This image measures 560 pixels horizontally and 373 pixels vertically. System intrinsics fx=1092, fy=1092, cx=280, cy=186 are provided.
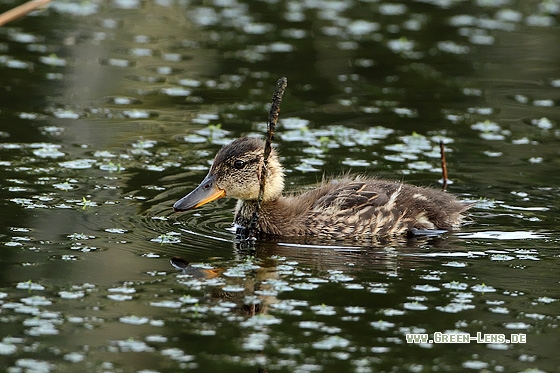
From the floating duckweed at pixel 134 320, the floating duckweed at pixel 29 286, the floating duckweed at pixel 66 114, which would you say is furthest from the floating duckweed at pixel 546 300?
the floating duckweed at pixel 66 114

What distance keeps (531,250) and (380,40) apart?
9.23m

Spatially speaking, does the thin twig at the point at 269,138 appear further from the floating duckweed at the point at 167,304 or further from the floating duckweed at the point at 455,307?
the floating duckweed at the point at 455,307

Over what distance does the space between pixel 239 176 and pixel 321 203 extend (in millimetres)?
827

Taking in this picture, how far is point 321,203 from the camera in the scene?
10.2 meters

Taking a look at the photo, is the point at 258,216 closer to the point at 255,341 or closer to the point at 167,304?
the point at 167,304

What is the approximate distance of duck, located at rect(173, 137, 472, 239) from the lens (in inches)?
399

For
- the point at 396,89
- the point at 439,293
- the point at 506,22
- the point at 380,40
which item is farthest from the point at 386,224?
the point at 506,22

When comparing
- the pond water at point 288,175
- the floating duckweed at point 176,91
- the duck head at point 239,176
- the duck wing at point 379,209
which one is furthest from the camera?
the floating duckweed at point 176,91

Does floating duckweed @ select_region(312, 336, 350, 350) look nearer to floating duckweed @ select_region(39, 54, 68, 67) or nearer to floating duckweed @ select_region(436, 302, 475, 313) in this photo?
floating duckweed @ select_region(436, 302, 475, 313)

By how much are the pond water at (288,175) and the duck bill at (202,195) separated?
22 centimetres

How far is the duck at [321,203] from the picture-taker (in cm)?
1013

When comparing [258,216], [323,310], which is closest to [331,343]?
[323,310]

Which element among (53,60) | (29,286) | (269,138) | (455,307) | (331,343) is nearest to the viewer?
(331,343)

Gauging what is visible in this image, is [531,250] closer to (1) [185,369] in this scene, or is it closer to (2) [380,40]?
(1) [185,369]
